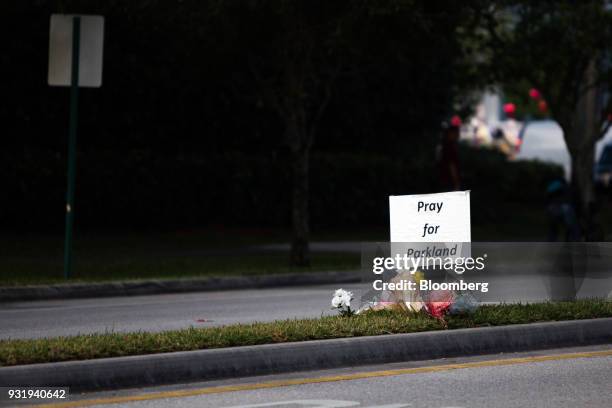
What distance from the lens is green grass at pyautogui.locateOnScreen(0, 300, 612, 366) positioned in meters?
8.41

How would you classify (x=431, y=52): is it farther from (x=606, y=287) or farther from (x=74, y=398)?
(x=74, y=398)

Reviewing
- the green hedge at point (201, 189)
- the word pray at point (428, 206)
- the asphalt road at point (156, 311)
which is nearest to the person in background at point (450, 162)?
the asphalt road at point (156, 311)

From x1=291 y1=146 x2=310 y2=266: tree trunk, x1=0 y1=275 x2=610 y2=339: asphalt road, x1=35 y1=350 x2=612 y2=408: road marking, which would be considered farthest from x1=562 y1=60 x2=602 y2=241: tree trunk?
x1=35 y1=350 x2=612 y2=408: road marking

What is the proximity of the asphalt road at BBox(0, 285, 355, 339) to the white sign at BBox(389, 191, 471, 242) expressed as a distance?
235 cm

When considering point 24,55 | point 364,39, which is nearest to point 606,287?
point 364,39

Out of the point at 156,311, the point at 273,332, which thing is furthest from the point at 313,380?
the point at 156,311

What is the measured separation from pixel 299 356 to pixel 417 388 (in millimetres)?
1056

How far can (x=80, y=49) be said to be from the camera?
650 inches

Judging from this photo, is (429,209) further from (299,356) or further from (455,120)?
(455,120)

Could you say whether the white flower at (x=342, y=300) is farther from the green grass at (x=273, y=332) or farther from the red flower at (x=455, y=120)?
the red flower at (x=455, y=120)

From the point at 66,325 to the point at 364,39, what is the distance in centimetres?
832

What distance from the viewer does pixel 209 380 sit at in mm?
8406

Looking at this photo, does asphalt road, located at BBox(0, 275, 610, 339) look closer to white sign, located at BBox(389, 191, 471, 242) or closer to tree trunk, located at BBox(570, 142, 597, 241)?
white sign, located at BBox(389, 191, 471, 242)

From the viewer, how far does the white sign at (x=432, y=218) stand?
33.0 ft
